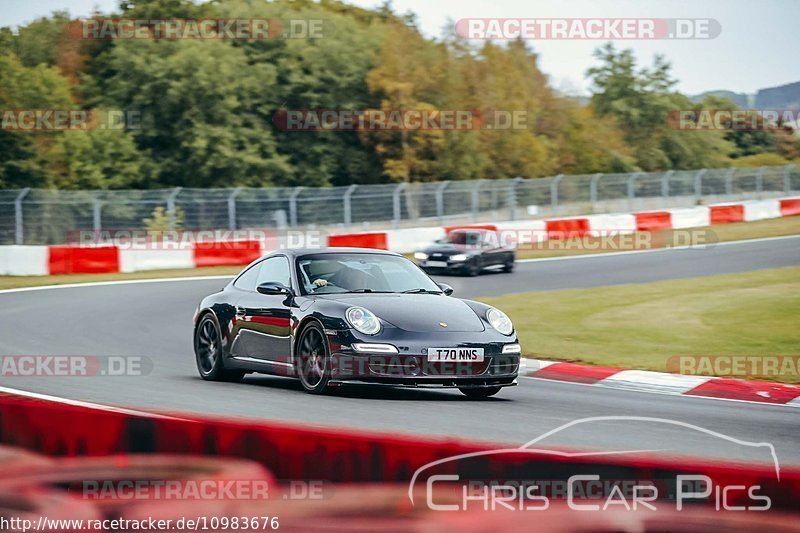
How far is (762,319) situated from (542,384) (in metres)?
5.47

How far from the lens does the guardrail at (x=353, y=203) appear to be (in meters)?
27.6

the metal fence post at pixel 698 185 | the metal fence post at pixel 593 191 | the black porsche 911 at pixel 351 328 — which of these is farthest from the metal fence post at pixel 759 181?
the black porsche 911 at pixel 351 328

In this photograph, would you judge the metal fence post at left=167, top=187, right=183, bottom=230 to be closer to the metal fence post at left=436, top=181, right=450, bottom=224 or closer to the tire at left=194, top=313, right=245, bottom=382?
the metal fence post at left=436, top=181, right=450, bottom=224

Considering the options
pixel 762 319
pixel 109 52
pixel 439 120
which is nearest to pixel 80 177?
pixel 109 52

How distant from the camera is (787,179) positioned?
148ft

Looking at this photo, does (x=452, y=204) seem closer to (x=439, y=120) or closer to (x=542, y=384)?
(x=439, y=120)

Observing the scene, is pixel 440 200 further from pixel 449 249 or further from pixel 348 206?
pixel 449 249

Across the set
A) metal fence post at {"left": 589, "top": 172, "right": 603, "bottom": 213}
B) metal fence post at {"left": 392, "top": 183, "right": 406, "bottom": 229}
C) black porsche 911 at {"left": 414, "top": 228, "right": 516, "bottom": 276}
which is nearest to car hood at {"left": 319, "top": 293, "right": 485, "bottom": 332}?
black porsche 911 at {"left": 414, "top": 228, "right": 516, "bottom": 276}

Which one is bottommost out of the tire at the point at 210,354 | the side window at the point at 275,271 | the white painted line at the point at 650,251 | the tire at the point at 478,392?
the white painted line at the point at 650,251

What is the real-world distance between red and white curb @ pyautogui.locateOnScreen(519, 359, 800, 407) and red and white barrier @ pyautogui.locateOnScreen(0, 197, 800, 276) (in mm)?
13926

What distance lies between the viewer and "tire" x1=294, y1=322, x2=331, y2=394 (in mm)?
9266

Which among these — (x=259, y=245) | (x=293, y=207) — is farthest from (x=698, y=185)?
(x=259, y=245)

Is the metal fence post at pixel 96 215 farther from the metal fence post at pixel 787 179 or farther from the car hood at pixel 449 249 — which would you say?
the metal fence post at pixel 787 179

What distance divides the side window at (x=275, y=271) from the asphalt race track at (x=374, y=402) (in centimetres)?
96
